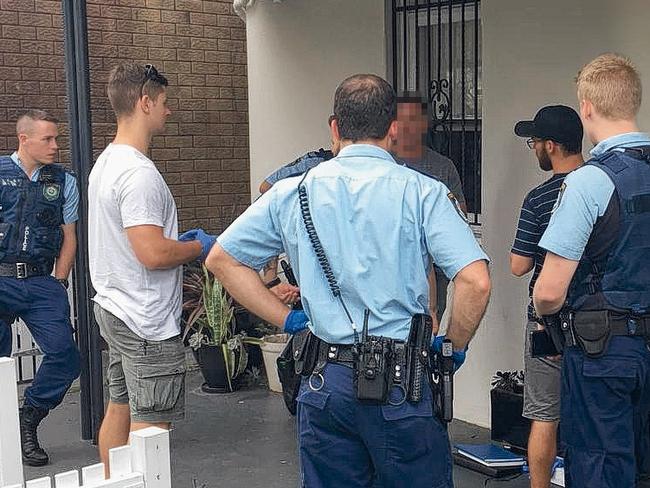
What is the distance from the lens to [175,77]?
8.28 m

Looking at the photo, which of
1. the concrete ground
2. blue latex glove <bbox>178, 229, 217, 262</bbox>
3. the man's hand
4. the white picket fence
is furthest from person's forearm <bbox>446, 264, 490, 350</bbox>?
the concrete ground

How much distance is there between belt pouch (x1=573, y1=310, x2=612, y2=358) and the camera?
3.30 m

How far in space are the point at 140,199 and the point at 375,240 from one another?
1.35 m

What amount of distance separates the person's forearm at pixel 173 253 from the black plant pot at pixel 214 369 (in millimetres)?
2667

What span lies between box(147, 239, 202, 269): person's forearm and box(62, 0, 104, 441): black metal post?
5.19ft

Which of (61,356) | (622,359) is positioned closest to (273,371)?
(61,356)

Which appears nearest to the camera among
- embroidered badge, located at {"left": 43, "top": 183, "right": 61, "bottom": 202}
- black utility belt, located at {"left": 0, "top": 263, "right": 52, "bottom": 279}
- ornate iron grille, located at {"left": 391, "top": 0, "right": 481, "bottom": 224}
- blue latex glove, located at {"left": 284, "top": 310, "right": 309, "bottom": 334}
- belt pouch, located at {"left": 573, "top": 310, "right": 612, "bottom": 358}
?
blue latex glove, located at {"left": 284, "top": 310, "right": 309, "bottom": 334}

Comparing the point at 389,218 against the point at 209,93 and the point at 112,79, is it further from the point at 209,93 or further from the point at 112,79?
the point at 209,93

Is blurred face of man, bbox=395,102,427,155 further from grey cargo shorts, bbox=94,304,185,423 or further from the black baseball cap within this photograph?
grey cargo shorts, bbox=94,304,185,423

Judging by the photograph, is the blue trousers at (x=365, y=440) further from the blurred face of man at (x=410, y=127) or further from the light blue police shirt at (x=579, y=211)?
the blurred face of man at (x=410, y=127)

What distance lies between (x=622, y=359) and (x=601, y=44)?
1.97 m

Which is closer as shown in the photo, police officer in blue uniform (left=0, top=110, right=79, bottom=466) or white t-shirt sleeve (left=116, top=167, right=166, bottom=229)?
white t-shirt sleeve (left=116, top=167, right=166, bottom=229)

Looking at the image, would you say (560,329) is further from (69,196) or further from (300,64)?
(300,64)

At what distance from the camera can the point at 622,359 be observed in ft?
10.8
